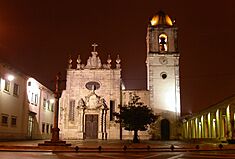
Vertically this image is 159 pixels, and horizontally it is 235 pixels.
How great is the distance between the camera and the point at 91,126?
46.9 m

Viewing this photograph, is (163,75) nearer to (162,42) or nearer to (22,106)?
(162,42)

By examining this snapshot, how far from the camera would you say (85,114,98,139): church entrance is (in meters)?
46.6

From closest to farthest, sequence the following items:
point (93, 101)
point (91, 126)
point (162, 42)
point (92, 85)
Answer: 1. point (91, 126)
2. point (93, 101)
3. point (162, 42)
4. point (92, 85)

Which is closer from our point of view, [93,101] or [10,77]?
[10,77]

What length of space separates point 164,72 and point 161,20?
768cm

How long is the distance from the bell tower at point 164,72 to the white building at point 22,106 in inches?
582

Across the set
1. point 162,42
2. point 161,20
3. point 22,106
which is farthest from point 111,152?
point 161,20

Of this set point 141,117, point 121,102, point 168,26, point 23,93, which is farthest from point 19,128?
point 168,26

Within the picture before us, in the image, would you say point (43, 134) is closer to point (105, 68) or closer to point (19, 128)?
point (19, 128)

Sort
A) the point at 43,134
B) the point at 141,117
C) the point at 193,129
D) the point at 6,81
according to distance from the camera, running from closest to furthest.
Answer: the point at 6,81, the point at 141,117, the point at 43,134, the point at 193,129

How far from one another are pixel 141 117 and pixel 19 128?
12.4m

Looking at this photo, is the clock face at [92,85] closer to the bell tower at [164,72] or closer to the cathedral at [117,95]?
the cathedral at [117,95]

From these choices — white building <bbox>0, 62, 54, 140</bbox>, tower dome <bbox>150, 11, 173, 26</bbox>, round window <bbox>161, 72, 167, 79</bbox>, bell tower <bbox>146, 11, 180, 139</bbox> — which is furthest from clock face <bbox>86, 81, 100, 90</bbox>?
tower dome <bbox>150, 11, 173, 26</bbox>

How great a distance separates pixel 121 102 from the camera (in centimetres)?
4750
